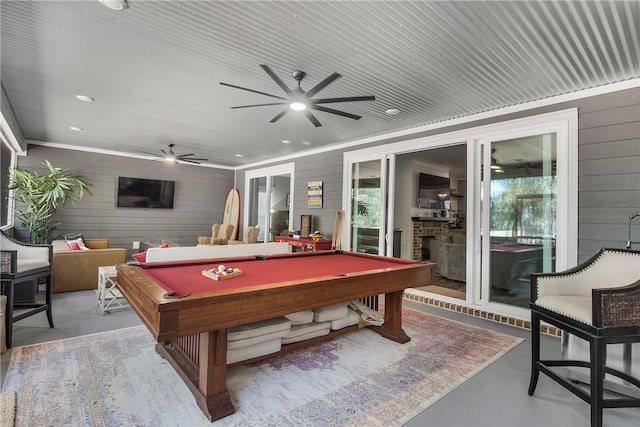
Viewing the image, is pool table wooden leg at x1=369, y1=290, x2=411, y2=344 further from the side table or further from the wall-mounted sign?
the wall-mounted sign

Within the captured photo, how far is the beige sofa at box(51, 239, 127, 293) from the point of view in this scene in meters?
4.32

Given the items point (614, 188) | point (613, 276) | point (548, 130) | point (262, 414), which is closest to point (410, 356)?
point (262, 414)

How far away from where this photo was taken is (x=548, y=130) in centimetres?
332

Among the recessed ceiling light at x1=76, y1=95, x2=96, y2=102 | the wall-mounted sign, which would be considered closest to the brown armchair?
the wall-mounted sign

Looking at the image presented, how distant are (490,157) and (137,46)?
385cm

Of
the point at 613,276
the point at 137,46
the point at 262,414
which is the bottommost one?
the point at 262,414

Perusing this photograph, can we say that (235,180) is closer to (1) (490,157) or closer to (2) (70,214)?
(2) (70,214)

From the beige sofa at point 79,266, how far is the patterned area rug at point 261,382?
6.65 feet

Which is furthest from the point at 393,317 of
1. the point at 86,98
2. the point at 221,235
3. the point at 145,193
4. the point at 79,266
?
the point at 145,193

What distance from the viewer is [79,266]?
4.44 m

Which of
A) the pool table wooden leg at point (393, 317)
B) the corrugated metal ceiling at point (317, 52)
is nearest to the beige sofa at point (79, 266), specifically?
the corrugated metal ceiling at point (317, 52)

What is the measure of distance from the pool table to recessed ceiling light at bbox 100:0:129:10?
1.74 m

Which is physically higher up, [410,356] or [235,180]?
[235,180]

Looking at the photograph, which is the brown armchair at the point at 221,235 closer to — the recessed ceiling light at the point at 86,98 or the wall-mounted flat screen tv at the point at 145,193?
the wall-mounted flat screen tv at the point at 145,193
